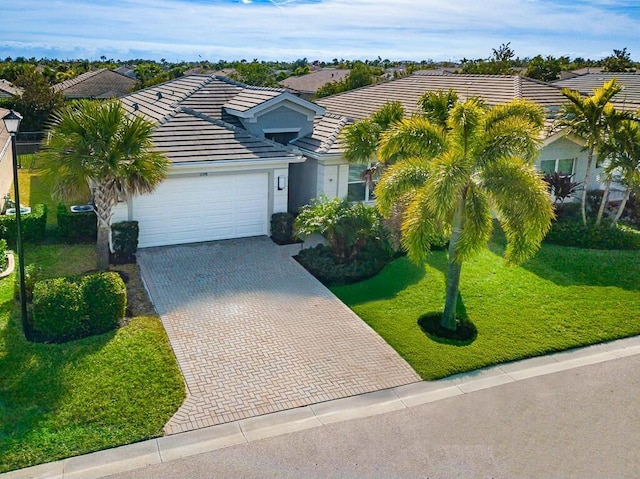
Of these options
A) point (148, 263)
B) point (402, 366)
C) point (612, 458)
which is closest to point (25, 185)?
point (148, 263)

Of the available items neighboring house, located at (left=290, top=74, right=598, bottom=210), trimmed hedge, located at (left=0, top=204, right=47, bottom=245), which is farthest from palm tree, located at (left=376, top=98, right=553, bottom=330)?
trimmed hedge, located at (left=0, top=204, right=47, bottom=245)

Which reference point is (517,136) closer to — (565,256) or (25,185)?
(565,256)

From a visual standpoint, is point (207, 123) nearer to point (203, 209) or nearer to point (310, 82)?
point (203, 209)

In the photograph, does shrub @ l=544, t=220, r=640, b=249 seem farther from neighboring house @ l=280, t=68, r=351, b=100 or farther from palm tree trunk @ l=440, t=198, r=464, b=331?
neighboring house @ l=280, t=68, r=351, b=100

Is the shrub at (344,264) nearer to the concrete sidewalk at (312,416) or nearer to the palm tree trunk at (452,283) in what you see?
the palm tree trunk at (452,283)

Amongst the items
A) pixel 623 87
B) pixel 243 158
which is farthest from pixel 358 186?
pixel 623 87
